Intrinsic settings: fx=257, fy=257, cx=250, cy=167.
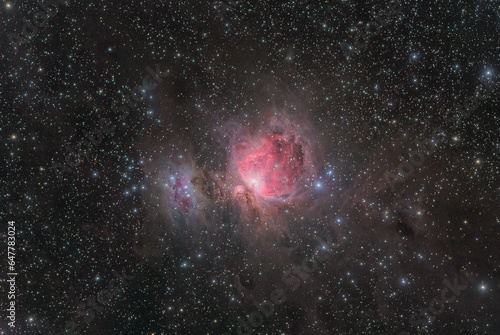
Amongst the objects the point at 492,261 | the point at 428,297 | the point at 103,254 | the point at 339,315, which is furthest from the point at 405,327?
the point at 103,254

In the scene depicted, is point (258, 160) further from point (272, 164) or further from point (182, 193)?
point (182, 193)

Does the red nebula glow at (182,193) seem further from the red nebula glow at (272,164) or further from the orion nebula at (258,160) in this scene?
the red nebula glow at (272,164)

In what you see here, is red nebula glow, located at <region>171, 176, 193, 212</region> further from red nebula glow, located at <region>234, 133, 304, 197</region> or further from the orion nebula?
red nebula glow, located at <region>234, 133, 304, 197</region>

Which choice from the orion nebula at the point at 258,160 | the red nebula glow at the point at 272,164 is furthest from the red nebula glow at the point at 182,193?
the red nebula glow at the point at 272,164

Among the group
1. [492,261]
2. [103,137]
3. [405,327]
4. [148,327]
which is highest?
[103,137]

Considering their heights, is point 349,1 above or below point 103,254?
above

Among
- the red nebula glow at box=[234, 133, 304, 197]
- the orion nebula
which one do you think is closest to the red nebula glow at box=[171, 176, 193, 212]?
the orion nebula

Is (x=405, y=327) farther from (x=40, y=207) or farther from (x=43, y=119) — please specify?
(x=43, y=119)

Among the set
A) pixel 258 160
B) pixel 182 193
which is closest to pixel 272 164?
pixel 258 160
